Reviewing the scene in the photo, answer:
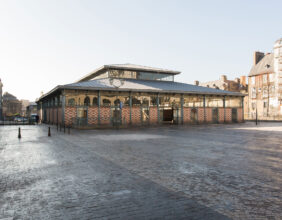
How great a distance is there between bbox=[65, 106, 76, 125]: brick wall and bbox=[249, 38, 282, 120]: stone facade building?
39766mm

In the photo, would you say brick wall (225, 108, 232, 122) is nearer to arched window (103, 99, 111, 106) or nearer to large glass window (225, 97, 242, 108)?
large glass window (225, 97, 242, 108)

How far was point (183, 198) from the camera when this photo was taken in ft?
14.8

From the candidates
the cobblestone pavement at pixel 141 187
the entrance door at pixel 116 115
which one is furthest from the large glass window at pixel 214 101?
the cobblestone pavement at pixel 141 187

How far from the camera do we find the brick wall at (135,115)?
2880 centimetres

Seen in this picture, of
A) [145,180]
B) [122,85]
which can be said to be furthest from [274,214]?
[122,85]

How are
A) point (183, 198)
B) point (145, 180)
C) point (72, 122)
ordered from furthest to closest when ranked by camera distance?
point (72, 122)
point (145, 180)
point (183, 198)

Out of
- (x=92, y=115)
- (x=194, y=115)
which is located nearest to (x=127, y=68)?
(x=92, y=115)

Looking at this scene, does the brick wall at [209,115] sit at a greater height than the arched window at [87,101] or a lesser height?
lesser

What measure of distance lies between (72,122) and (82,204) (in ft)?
74.8

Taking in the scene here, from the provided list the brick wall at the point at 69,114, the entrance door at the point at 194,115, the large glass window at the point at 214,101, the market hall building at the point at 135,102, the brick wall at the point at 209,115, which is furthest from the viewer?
the large glass window at the point at 214,101

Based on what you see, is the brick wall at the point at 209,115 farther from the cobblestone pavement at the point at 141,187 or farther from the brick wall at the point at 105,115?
the cobblestone pavement at the point at 141,187

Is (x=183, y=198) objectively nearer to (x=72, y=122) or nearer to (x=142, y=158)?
(x=142, y=158)

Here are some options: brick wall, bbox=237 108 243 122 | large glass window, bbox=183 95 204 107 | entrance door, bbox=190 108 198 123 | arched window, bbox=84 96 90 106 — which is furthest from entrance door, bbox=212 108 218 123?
arched window, bbox=84 96 90 106

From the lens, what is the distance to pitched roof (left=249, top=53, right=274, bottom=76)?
54.5 m
